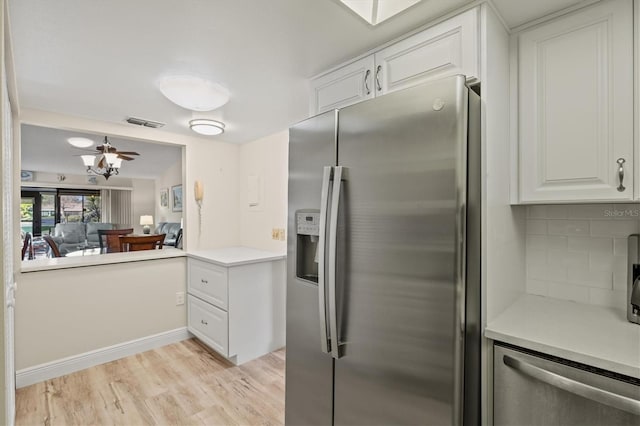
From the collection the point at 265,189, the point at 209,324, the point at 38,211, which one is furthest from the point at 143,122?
the point at 38,211

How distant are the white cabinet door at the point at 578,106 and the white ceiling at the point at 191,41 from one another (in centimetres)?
14

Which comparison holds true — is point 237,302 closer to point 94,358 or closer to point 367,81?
point 94,358

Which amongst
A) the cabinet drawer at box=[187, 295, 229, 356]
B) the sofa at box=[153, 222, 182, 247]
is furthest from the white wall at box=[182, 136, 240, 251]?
the sofa at box=[153, 222, 182, 247]

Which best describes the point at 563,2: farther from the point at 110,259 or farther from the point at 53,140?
the point at 53,140

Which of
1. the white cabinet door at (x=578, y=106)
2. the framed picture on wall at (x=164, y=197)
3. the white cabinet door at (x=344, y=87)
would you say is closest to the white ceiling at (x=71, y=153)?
the framed picture on wall at (x=164, y=197)

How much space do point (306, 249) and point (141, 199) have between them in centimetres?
774

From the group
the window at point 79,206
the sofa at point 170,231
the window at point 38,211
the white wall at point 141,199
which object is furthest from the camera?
the white wall at point 141,199

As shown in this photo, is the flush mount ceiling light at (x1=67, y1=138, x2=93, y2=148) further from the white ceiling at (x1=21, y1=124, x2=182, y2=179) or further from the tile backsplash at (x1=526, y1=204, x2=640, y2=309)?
the tile backsplash at (x1=526, y1=204, x2=640, y2=309)

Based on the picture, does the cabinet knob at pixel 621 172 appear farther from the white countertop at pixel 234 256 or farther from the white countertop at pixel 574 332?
the white countertop at pixel 234 256

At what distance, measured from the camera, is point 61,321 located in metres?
2.51

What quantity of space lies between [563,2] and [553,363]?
4.50ft

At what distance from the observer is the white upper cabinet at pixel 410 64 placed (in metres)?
1.22

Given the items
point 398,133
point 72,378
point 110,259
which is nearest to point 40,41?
point 398,133

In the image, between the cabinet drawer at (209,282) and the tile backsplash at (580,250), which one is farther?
the cabinet drawer at (209,282)
